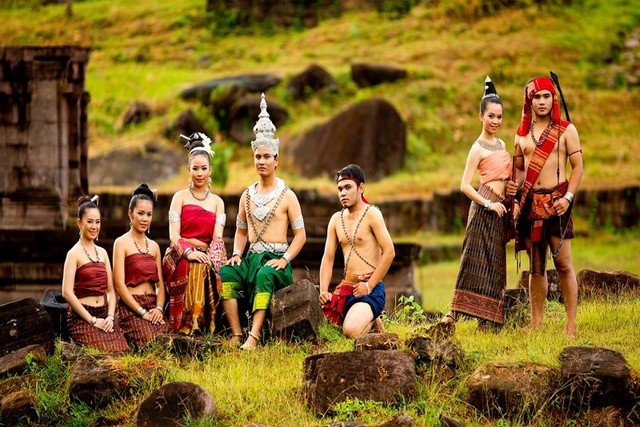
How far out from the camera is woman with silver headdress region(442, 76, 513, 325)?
9547 millimetres

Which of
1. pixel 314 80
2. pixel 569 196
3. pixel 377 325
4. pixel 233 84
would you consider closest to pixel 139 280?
pixel 377 325

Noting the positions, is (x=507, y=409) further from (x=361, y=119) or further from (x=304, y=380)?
(x=361, y=119)

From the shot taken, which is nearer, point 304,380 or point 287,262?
point 304,380

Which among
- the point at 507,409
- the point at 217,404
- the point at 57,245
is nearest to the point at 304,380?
the point at 217,404

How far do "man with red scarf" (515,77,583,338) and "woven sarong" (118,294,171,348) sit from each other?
2643mm

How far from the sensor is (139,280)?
963 centimetres

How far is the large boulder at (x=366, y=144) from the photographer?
25.8 metres

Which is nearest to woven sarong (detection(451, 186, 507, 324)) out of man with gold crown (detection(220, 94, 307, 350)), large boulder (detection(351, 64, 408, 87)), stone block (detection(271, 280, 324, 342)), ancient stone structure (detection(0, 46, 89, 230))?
stone block (detection(271, 280, 324, 342))

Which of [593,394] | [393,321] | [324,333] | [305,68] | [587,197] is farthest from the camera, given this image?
[305,68]

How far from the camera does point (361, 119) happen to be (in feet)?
84.9

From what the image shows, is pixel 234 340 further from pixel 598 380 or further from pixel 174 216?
pixel 598 380

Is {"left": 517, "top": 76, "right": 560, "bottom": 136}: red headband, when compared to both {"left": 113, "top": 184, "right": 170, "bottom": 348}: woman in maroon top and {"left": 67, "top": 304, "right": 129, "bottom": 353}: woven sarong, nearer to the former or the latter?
{"left": 113, "top": 184, "right": 170, "bottom": 348}: woman in maroon top

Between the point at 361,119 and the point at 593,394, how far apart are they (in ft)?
59.4

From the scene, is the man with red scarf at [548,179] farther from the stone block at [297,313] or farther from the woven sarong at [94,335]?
the woven sarong at [94,335]
